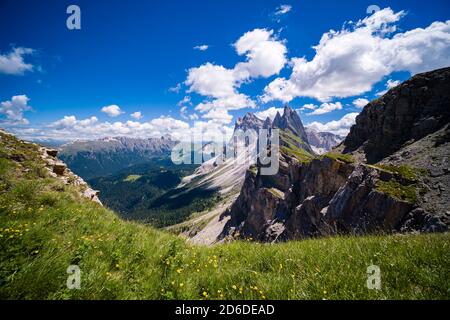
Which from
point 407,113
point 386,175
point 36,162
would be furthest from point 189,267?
point 407,113

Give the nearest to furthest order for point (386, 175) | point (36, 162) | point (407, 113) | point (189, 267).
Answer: point (189, 267)
point (36, 162)
point (386, 175)
point (407, 113)

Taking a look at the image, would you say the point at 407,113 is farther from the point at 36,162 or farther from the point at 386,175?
the point at 36,162

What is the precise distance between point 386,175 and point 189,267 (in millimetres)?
52029

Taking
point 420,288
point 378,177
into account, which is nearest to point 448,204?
point 378,177

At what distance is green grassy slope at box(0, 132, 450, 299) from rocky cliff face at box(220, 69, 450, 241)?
13.2 ft

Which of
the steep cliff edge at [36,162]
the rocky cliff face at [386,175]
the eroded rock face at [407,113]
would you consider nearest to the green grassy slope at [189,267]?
the rocky cliff face at [386,175]

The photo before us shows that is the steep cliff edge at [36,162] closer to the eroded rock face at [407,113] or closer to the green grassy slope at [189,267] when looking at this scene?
the green grassy slope at [189,267]

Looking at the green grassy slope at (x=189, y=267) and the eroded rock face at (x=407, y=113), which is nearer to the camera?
the green grassy slope at (x=189, y=267)

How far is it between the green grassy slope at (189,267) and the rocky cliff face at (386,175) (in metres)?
4.02

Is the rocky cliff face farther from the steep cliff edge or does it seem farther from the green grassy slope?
the steep cliff edge

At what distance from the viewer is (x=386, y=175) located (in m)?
45.9

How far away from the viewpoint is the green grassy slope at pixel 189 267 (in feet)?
14.0

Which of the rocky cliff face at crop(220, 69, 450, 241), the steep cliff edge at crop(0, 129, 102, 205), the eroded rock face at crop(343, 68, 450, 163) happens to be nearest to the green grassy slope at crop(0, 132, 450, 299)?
the rocky cliff face at crop(220, 69, 450, 241)
